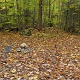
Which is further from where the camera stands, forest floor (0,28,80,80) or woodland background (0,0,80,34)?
woodland background (0,0,80,34)

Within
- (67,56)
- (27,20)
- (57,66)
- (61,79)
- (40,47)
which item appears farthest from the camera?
(27,20)

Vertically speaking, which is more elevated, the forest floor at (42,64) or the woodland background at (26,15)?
the woodland background at (26,15)

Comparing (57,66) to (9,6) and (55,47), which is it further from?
(9,6)

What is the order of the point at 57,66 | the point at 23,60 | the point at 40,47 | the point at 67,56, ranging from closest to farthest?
the point at 57,66
the point at 23,60
the point at 67,56
the point at 40,47

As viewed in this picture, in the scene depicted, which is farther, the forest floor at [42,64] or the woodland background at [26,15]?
the woodland background at [26,15]

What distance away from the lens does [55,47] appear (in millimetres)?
13078

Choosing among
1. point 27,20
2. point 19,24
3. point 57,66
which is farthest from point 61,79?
point 27,20

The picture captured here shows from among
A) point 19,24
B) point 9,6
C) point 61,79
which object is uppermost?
point 9,6

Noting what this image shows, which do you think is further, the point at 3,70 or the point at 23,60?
the point at 23,60

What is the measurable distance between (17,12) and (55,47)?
860 centimetres

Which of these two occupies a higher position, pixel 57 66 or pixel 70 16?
pixel 70 16

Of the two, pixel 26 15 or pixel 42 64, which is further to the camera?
pixel 26 15

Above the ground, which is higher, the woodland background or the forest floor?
the woodland background

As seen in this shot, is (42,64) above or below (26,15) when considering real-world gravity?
below
